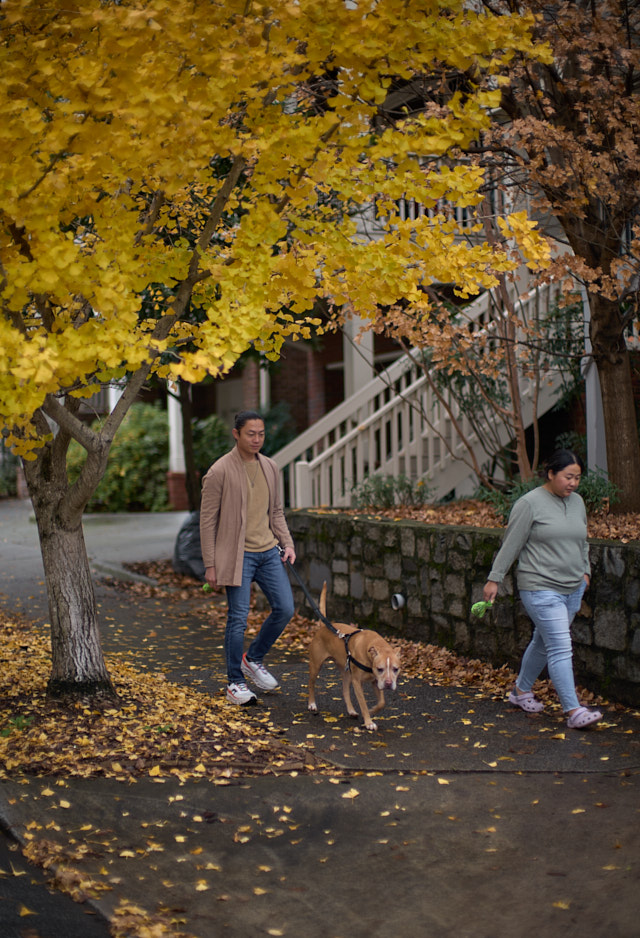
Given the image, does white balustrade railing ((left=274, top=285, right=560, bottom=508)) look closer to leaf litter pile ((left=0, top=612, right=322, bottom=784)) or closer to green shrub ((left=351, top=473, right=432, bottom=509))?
green shrub ((left=351, top=473, right=432, bottom=509))

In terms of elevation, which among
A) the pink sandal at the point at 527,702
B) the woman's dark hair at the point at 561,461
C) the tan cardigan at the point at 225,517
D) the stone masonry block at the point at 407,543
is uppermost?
the woman's dark hair at the point at 561,461

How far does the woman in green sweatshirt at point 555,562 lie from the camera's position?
5.89 metres

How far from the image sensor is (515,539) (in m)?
6.01

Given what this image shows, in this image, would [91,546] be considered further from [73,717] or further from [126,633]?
[73,717]

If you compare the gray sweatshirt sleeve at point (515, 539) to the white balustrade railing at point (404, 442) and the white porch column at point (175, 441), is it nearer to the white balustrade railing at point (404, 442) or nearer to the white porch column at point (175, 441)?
the white balustrade railing at point (404, 442)

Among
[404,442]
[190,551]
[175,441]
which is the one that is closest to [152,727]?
[404,442]

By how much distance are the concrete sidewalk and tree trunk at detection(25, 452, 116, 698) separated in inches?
39.9

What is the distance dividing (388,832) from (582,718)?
5.91 feet

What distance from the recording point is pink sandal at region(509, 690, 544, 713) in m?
6.31

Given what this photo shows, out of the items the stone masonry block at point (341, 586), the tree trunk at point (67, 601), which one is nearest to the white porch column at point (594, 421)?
the stone masonry block at point (341, 586)

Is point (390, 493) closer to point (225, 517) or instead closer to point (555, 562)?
point (225, 517)

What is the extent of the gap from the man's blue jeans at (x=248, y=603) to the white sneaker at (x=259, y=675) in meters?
0.04

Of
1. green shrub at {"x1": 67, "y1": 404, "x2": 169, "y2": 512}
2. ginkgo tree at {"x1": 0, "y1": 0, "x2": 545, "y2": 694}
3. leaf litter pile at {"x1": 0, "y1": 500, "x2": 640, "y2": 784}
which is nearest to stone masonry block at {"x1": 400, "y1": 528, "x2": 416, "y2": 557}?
A: leaf litter pile at {"x1": 0, "y1": 500, "x2": 640, "y2": 784}

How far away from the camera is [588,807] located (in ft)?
15.4
